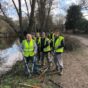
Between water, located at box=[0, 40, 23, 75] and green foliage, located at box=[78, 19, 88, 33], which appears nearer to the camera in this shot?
water, located at box=[0, 40, 23, 75]

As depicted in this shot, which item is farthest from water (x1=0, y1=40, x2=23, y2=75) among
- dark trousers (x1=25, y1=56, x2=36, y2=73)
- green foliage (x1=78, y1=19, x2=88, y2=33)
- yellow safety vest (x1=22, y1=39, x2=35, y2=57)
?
green foliage (x1=78, y1=19, x2=88, y2=33)

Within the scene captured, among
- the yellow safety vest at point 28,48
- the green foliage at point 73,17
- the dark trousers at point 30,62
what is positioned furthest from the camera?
the green foliage at point 73,17

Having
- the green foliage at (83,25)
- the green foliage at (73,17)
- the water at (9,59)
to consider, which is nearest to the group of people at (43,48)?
the water at (9,59)

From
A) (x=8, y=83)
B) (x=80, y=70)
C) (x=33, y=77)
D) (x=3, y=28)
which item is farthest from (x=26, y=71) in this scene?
(x=3, y=28)

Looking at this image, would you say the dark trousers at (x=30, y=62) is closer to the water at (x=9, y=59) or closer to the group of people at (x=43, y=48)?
the group of people at (x=43, y=48)

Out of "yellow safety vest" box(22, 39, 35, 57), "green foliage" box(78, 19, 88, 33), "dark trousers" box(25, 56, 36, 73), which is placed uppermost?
"yellow safety vest" box(22, 39, 35, 57)

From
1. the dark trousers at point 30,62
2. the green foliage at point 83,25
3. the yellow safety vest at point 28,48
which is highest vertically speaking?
the yellow safety vest at point 28,48

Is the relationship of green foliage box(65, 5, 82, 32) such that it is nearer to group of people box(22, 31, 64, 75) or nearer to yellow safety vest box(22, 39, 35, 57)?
group of people box(22, 31, 64, 75)

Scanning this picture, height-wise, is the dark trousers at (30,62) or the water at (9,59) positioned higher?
the dark trousers at (30,62)

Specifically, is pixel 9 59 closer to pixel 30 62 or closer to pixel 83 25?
pixel 30 62

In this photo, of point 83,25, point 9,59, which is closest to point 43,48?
point 9,59

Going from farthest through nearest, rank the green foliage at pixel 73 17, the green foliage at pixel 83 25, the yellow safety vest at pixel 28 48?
the green foliage at pixel 73 17, the green foliage at pixel 83 25, the yellow safety vest at pixel 28 48

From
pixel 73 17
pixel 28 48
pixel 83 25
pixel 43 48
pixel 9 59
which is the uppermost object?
pixel 28 48

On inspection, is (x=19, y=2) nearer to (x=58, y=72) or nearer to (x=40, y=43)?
(x=40, y=43)
